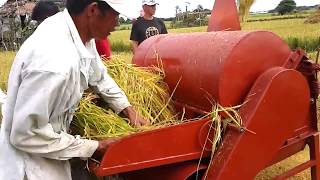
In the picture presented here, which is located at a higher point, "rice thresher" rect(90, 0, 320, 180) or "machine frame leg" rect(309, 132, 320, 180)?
"rice thresher" rect(90, 0, 320, 180)

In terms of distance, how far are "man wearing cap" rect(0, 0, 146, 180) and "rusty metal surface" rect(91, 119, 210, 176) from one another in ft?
0.28

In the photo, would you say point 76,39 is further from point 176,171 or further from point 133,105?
point 176,171

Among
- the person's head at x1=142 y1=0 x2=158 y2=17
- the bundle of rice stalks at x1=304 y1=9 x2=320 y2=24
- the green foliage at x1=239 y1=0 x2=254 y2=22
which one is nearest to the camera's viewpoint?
the person's head at x1=142 y1=0 x2=158 y2=17

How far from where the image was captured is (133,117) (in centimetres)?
298

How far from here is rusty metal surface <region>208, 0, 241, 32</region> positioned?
392 centimetres

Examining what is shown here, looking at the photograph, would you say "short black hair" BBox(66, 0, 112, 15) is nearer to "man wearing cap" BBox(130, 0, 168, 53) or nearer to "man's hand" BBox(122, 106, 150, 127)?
"man's hand" BBox(122, 106, 150, 127)

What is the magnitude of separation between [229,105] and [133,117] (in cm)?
62

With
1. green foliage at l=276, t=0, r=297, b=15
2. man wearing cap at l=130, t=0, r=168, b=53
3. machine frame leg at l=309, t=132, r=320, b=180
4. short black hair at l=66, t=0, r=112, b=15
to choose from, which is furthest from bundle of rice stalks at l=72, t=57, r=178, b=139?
green foliage at l=276, t=0, r=297, b=15

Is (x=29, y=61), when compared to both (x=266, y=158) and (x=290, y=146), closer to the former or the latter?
(x=266, y=158)

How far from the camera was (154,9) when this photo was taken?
6.37 meters

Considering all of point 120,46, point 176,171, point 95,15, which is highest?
point 95,15

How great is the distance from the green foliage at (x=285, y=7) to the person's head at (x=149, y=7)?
3717 cm

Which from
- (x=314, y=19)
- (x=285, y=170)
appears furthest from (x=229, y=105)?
(x=314, y=19)

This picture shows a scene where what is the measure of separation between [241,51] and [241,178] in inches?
31.8
